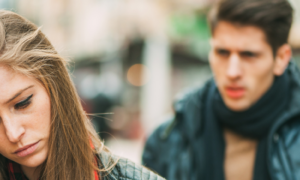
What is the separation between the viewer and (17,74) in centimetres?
158

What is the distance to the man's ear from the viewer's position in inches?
110

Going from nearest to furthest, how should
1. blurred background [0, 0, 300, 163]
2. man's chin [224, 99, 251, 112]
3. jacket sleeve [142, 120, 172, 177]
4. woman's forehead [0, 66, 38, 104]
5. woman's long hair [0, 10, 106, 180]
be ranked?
woman's forehead [0, 66, 38, 104]
woman's long hair [0, 10, 106, 180]
man's chin [224, 99, 251, 112]
jacket sleeve [142, 120, 172, 177]
blurred background [0, 0, 300, 163]

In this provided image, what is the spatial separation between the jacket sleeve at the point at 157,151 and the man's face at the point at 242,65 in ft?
2.28

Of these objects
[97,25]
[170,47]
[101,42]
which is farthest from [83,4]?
[170,47]

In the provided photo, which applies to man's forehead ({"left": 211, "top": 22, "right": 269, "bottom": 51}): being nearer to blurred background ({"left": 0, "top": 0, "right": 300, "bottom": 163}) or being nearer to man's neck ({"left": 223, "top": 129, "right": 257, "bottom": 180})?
man's neck ({"left": 223, "top": 129, "right": 257, "bottom": 180})

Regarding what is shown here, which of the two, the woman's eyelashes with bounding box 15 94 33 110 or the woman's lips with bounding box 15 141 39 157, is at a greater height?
the woman's eyelashes with bounding box 15 94 33 110

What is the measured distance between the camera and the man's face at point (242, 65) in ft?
8.66

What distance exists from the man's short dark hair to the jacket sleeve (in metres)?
1.07

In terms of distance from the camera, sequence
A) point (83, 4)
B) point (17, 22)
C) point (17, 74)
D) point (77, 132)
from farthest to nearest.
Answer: point (83, 4)
point (77, 132)
point (17, 22)
point (17, 74)

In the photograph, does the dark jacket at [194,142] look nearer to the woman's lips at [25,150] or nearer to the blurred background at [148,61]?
the woman's lips at [25,150]

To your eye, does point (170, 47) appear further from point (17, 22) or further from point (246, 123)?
point (17, 22)

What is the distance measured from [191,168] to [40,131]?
5.01 ft

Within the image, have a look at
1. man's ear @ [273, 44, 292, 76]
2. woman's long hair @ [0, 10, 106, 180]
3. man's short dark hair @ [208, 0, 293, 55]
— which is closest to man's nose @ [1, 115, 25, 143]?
woman's long hair @ [0, 10, 106, 180]

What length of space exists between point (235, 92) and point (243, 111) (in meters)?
0.22
